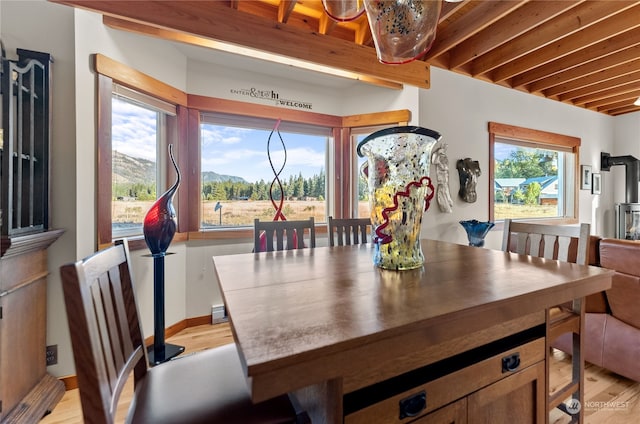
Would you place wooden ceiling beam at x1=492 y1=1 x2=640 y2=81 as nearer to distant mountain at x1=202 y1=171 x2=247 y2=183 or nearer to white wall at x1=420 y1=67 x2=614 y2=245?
white wall at x1=420 y1=67 x2=614 y2=245

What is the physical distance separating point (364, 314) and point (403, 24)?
1.17 metres

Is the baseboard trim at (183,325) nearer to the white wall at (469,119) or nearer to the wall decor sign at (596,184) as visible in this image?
the white wall at (469,119)

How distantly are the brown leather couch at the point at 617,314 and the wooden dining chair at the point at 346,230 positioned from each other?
1.51 m

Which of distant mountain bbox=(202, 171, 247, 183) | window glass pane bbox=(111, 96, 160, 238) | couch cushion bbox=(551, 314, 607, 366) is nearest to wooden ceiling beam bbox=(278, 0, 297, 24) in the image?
window glass pane bbox=(111, 96, 160, 238)

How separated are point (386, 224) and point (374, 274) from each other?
197 mm

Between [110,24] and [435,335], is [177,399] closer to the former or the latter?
[435,335]

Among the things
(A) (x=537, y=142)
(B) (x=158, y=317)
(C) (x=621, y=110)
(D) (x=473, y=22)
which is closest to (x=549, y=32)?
(D) (x=473, y=22)

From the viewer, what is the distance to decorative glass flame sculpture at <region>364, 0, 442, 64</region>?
118cm

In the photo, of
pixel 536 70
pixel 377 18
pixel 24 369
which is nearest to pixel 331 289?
pixel 377 18

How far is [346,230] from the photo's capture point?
2.09 meters

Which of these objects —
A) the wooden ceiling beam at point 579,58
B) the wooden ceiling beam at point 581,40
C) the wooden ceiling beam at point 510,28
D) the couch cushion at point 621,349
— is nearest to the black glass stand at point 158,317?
the couch cushion at point 621,349

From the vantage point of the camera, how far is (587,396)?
1.67 m

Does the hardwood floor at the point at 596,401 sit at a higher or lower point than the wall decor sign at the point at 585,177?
lower

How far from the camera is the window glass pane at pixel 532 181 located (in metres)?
3.97
